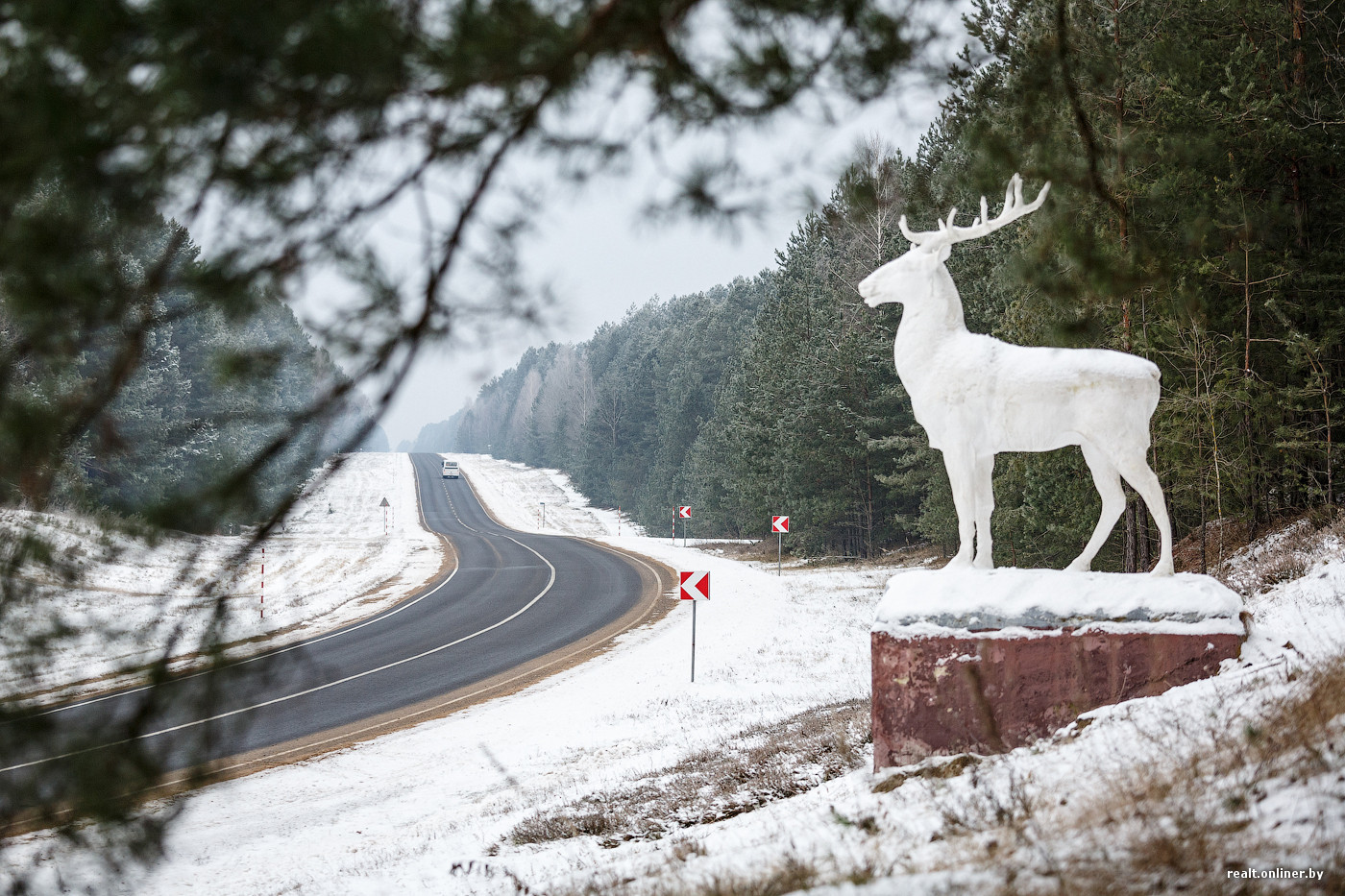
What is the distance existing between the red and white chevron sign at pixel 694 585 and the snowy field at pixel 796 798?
1.40m

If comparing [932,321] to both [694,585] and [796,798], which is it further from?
[694,585]

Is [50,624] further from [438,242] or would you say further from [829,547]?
[829,547]

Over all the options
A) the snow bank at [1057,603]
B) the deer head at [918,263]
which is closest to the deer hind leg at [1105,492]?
the snow bank at [1057,603]

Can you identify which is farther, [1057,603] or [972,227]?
[972,227]

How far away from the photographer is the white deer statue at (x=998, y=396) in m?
5.57

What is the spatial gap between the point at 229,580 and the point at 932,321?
16.6ft

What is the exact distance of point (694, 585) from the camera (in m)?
13.5

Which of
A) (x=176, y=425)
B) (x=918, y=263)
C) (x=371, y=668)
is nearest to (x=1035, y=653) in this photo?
(x=918, y=263)

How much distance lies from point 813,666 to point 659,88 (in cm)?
1052

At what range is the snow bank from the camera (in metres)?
5.25

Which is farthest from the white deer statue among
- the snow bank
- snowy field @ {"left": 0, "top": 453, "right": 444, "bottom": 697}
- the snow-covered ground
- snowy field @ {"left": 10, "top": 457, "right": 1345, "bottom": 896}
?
the snow-covered ground

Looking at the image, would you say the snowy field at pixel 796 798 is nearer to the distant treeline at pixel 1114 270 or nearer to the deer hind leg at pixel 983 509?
the deer hind leg at pixel 983 509

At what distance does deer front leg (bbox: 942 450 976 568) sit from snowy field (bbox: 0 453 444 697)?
4136mm

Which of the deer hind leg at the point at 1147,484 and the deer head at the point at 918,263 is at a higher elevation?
the deer head at the point at 918,263
